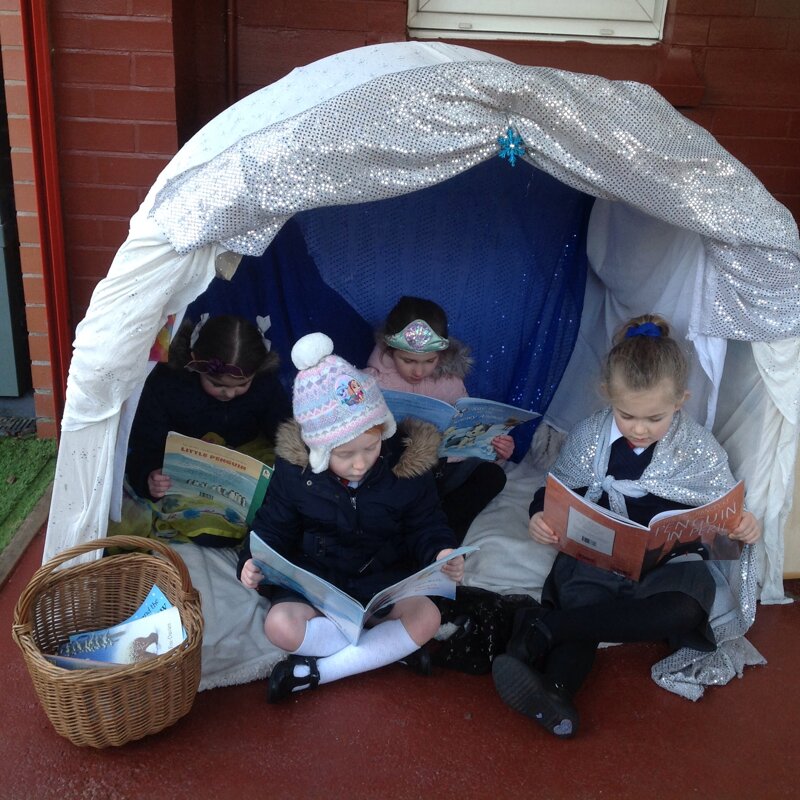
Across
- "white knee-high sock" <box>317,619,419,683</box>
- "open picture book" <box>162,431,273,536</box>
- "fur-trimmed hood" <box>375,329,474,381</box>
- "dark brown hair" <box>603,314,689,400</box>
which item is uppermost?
"dark brown hair" <box>603,314,689,400</box>

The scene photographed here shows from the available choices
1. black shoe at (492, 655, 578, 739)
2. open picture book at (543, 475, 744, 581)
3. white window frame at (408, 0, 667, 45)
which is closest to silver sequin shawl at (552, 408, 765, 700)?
open picture book at (543, 475, 744, 581)

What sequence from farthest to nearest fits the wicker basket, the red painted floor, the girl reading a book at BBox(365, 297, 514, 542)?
the girl reading a book at BBox(365, 297, 514, 542) < the red painted floor < the wicker basket

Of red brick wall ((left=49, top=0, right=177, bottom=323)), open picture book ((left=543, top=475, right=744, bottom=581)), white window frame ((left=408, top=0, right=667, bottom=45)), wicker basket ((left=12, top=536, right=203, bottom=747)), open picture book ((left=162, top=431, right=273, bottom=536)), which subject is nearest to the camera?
wicker basket ((left=12, top=536, right=203, bottom=747))

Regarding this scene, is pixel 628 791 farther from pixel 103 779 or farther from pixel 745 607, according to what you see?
pixel 103 779

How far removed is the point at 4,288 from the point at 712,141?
3.02 meters

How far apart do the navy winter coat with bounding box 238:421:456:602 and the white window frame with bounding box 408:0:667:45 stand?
1.98 metres

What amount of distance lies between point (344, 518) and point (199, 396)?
743 mm

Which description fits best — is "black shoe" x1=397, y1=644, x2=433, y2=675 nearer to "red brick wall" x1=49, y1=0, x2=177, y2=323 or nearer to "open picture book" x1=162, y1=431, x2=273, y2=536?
"open picture book" x1=162, y1=431, x2=273, y2=536

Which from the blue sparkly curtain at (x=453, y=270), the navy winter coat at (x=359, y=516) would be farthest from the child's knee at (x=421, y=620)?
the blue sparkly curtain at (x=453, y=270)

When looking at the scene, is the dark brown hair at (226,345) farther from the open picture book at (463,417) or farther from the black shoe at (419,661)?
the black shoe at (419,661)

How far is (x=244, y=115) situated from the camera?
223 cm

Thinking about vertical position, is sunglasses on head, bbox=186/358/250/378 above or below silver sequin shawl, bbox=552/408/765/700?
above

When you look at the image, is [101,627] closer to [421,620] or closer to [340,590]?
[340,590]

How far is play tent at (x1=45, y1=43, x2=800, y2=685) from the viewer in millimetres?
2066
